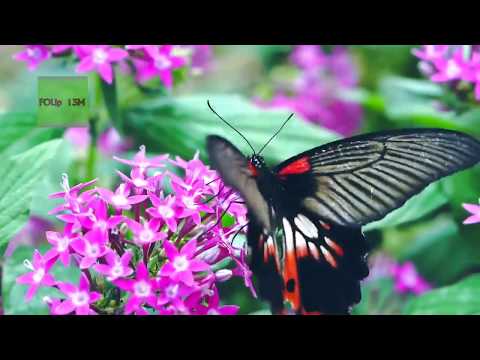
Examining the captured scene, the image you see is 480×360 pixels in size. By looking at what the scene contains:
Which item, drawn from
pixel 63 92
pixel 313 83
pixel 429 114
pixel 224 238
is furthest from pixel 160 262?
pixel 313 83

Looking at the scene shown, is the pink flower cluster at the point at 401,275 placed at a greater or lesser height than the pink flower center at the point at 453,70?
lesser

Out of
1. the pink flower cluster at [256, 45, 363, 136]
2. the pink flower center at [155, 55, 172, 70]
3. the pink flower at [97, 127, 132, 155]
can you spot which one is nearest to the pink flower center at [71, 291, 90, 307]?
the pink flower center at [155, 55, 172, 70]

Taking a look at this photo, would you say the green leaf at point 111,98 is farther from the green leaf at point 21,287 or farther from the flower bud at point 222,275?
the flower bud at point 222,275

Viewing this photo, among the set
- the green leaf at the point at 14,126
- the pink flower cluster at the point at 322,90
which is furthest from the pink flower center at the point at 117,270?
the pink flower cluster at the point at 322,90

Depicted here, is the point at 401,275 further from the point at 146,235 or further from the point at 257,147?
the point at 146,235

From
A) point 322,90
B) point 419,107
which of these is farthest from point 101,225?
point 322,90

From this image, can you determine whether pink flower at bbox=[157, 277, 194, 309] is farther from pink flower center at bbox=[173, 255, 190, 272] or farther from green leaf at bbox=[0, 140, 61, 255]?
green leaf at bbox=[0, 140, 61, 255]

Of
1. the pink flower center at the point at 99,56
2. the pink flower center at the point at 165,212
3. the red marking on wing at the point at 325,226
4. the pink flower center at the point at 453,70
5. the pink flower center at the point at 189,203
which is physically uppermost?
the pink flower center at the point at 99,56

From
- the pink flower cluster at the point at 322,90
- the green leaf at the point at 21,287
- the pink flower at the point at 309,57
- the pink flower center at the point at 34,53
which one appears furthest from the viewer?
the pink flower at the point at 309,57
